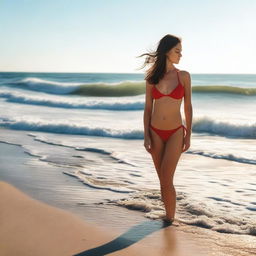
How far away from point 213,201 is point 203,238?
125 centimetres

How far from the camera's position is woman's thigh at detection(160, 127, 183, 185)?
168 inches

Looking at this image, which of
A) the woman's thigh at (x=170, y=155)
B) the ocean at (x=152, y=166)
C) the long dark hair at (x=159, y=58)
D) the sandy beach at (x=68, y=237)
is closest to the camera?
the sandy beach at (x=68, y=237)

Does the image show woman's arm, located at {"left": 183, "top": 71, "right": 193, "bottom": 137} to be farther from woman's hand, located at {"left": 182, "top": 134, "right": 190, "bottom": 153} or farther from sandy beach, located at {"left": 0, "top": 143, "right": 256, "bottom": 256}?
sandy beach, located at {"left": 0, "top": 143, "right": 256, "bottom": 256}

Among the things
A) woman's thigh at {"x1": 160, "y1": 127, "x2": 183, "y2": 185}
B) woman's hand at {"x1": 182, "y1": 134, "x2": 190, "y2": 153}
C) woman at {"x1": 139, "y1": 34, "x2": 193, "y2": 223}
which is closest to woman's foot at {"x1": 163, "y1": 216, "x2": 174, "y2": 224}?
woman at {"x1": 139, "y1": 34, "x2": 193, "y2": 223}

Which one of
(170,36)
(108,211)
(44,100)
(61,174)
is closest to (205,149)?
(61,174)

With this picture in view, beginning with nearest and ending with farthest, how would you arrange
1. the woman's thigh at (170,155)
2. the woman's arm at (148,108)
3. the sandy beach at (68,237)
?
the sandy beach at (68,237), the woman's thigh at (170,155), the woman's arm at (148,108)

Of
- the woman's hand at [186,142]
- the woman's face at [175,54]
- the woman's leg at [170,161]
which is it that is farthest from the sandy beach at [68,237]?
the woman's face at [175,54]

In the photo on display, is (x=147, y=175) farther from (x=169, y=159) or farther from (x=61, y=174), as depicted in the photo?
(x=169, y=159)

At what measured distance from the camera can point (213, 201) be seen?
5227 mm

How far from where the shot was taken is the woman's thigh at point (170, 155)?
4.27 m

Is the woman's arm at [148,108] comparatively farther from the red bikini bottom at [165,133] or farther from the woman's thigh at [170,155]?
the woman's thigh at [170,155]

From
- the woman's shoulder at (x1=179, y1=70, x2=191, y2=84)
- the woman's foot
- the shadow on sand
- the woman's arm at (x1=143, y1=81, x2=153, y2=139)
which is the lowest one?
the shadow on sand

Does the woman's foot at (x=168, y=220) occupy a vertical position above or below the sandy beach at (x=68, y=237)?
above

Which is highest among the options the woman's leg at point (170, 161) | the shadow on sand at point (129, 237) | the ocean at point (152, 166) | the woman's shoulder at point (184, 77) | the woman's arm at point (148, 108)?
the woman's shoulder at point (184, 77)
